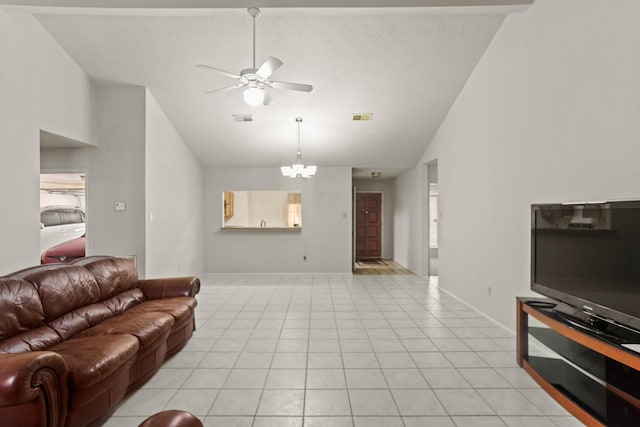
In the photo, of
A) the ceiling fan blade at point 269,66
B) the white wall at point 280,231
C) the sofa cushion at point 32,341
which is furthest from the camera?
the white wall at point 280,231

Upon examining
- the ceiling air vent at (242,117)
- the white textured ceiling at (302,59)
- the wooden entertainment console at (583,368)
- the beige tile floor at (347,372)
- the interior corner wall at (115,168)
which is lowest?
the beige tile floor at (347,372)

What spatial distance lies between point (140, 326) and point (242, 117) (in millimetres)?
3832

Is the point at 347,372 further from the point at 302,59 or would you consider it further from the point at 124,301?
the point at 302,59

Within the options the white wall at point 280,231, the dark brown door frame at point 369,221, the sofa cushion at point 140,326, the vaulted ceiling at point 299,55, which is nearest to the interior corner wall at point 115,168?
the vaulted ceiling at point 299,55

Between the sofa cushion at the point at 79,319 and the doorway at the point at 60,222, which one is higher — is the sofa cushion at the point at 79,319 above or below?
below

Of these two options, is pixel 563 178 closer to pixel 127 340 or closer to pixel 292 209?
pixel 127 340

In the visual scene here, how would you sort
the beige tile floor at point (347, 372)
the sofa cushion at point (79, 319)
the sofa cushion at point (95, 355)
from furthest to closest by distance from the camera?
1. the sofa cushion at point (79, 319)
2. the beige tile floor at point (347, 372)
3. the sofa cushion at point (95, 355)

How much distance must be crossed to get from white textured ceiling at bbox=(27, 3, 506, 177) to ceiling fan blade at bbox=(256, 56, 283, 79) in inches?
31.5

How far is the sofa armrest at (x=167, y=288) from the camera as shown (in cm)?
358

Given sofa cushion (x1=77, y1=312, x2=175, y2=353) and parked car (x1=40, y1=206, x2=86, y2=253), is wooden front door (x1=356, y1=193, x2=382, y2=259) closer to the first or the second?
parked car (x1=40, y1=206, x2=86, y2=253)

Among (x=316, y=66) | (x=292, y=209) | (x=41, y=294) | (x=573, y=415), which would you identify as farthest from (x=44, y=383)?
(x=292, y=209)

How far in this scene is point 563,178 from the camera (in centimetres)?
286

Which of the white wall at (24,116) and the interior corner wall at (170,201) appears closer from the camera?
the white wall at (24,116)

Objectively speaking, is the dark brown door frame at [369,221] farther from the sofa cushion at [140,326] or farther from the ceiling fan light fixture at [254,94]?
the sofa cushion at [140,326]
